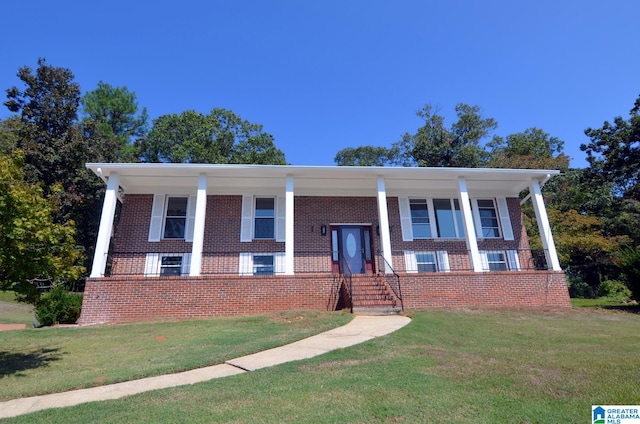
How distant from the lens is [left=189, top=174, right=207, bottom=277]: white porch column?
1055cm

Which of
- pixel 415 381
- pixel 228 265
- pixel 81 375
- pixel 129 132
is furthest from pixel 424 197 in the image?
pixel 129 132

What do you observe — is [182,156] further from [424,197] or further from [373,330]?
[373,330]

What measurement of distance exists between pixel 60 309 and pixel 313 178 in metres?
8.85

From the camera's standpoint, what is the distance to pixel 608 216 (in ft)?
78.0

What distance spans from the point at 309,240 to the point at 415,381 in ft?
31.0

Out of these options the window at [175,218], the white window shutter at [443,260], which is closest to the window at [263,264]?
the window at [175,218]

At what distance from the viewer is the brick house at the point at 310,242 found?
10.2 m

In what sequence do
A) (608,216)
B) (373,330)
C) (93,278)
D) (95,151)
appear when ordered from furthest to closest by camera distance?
(608,216) < (95,151) < (93,278) < (373,330)

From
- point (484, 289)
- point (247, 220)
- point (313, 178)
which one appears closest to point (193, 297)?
point (247, 220)

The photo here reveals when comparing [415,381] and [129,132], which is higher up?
[129,132]

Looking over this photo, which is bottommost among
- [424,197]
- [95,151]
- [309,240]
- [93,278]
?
[93,278]

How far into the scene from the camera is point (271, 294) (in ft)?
34.0

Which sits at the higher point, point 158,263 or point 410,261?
point 158,263

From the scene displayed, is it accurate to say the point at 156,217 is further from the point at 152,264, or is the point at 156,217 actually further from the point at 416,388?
the point at 416,388
